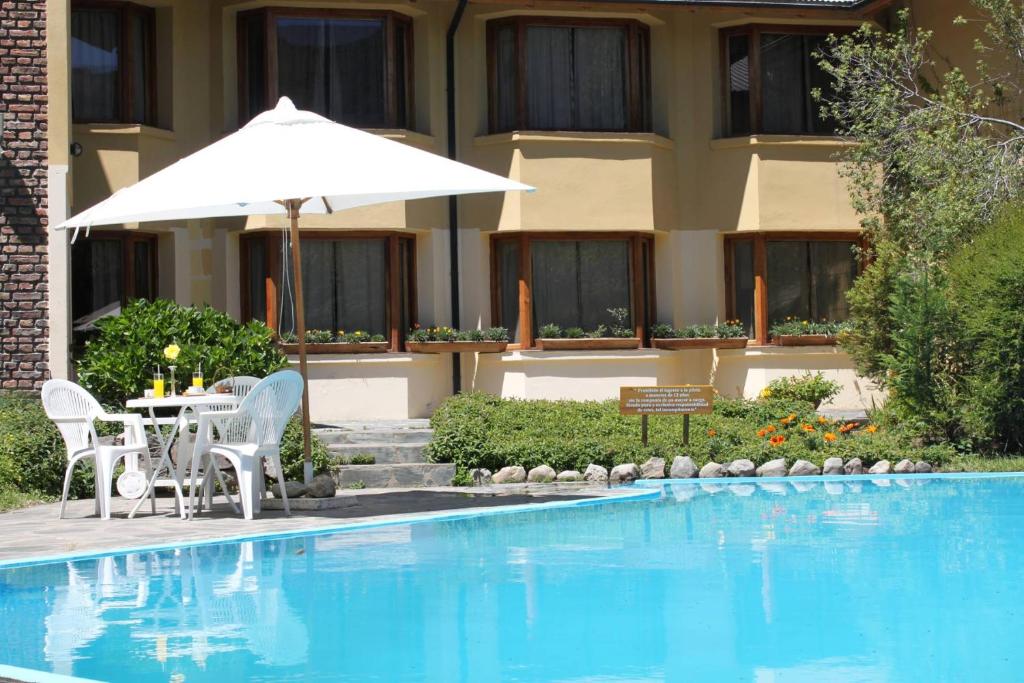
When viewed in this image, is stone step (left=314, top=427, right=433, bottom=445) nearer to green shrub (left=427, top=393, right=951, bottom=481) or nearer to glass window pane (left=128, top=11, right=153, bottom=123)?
green shrub (left=427, top=393, right=951, bottom=481)

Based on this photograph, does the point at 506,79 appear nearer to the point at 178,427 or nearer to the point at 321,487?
the point at 321,487

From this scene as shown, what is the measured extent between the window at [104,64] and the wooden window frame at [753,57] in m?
8.88

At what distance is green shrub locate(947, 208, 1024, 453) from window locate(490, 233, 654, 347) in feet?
19.1

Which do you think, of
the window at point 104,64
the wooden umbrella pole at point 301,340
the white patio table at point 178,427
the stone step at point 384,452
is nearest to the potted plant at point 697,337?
the stone step at point 384,452

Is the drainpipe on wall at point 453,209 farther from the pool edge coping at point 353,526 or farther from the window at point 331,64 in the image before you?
the pool edge coping at point 353,526

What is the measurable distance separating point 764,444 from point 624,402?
1.78 m

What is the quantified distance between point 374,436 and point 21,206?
5124mm

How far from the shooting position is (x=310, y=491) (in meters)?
13.5

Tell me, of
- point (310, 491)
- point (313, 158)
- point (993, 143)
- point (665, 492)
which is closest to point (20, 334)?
point (310, 491)

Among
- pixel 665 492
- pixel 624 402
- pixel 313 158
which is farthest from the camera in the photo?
pixel 624 402

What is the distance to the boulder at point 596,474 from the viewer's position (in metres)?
16.0

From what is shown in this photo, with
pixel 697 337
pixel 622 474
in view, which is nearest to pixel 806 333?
pixel 697 337

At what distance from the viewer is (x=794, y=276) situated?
22.6 metres

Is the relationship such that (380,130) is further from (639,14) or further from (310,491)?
(310,491)
